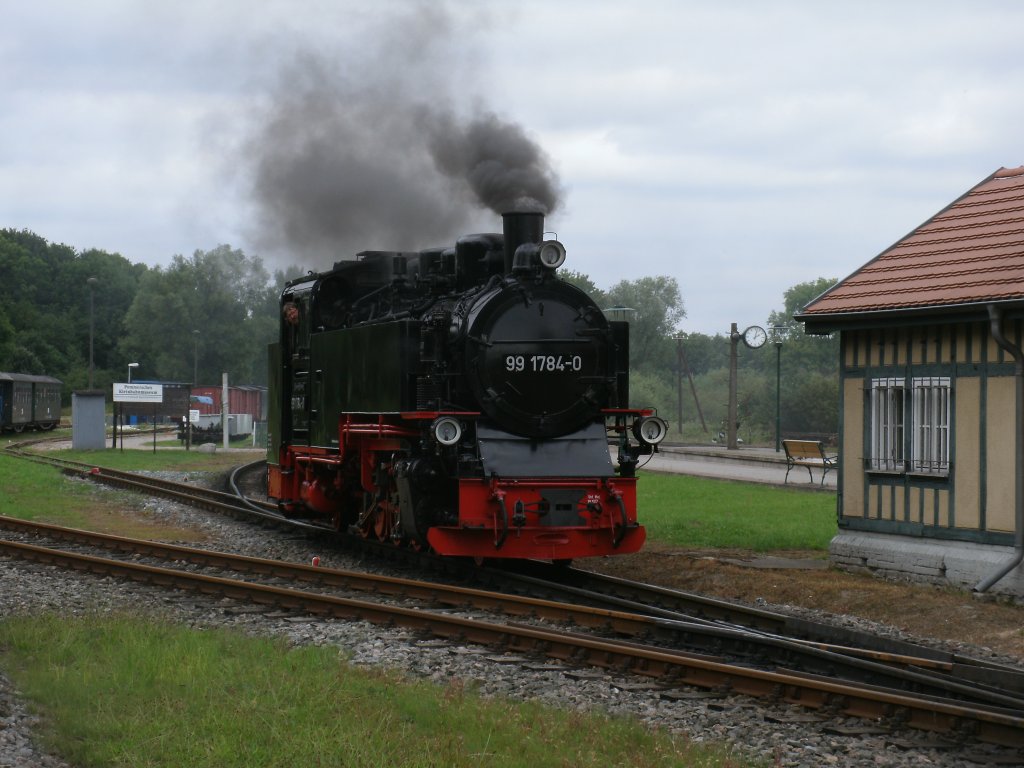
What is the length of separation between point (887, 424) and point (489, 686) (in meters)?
6.80

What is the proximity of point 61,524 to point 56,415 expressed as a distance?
1708 inches

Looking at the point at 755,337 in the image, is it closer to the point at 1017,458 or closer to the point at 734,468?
the point at 734,468

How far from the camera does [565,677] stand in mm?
7812

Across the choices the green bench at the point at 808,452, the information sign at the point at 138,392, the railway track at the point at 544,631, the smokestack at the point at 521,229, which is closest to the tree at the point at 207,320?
the information sign at the point at 138,392

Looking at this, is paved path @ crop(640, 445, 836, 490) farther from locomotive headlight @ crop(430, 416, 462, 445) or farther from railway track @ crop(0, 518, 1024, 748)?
railway track @ crop(0, 518, 1024, 748)

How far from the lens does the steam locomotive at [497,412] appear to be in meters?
11.5

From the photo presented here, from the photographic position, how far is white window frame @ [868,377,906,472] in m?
12.7

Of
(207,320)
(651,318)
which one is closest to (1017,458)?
(207,320)

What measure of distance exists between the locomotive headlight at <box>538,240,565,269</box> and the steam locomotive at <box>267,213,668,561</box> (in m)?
0.01

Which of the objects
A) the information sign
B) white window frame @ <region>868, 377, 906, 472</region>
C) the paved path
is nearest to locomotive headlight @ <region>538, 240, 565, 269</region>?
white window frame @ <region>868, 377, 906, 472</region>

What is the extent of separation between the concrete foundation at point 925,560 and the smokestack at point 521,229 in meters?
4.57

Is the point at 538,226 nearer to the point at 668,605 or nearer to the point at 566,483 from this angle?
the point at 566,483

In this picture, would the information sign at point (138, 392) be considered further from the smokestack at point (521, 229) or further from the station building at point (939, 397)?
the station building at point (939, 397)

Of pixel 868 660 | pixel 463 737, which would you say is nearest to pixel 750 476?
pixel 868 660
